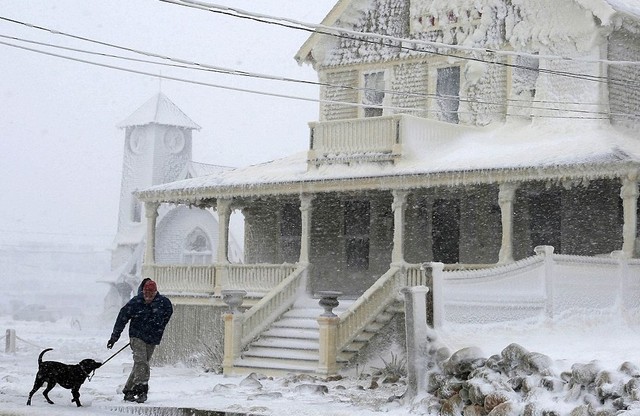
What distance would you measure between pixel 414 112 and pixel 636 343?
474 inches

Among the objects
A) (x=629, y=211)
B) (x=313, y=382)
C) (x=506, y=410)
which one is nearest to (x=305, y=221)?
(x=313, y=382)

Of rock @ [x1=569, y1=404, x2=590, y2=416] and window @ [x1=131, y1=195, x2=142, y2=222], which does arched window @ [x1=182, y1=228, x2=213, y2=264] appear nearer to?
window @ [x1=131, y1=195, x2=142, y2=222]

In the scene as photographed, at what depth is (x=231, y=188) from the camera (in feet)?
86.9

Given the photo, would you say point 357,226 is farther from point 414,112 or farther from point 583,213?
point 583,213

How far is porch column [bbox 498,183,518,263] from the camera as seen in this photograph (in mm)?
22156

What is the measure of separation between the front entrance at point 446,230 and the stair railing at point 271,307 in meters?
3.23

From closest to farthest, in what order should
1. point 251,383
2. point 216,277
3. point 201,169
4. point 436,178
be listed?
point 251,383
point 436,178
point 216,277
point 201,169

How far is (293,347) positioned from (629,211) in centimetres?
676

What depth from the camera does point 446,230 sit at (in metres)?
26.2

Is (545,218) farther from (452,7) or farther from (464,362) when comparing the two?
(464,362)

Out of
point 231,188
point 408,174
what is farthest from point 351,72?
point 408,174

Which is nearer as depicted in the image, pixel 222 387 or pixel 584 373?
pixel 584 373

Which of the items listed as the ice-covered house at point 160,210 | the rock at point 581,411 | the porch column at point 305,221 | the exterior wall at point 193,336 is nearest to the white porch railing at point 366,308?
the porch column at point 305,221

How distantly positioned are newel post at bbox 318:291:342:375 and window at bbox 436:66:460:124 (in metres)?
7.75
